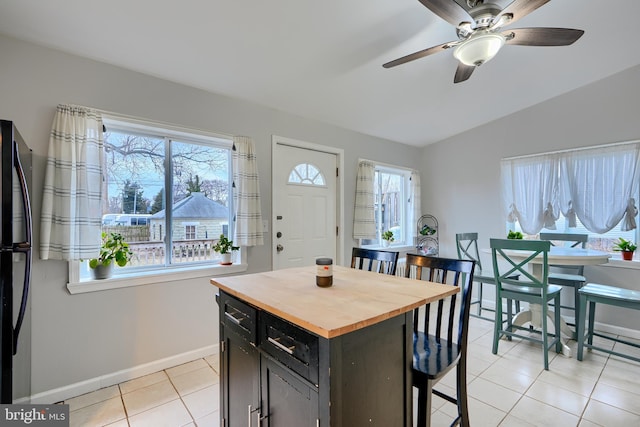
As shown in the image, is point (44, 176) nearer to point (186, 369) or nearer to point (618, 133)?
point (186, 369)

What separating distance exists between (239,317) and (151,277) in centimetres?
138

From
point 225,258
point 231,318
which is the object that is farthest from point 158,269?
point 231,318

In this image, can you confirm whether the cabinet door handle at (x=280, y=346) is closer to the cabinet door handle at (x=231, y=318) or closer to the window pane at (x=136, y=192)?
the cabinet door handle at (x=231, y=318)

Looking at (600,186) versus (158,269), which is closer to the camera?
(158,269)

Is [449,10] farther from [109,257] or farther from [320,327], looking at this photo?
[109,257]

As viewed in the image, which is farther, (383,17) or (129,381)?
(129,381)

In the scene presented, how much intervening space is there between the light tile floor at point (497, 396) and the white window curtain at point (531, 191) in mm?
1578

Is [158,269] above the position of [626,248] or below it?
below

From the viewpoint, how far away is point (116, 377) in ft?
7.21

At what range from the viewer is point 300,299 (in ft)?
4.07

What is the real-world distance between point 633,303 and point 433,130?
9.14ft

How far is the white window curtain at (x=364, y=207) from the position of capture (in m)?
3.74

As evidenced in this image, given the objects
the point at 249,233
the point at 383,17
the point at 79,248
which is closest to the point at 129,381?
the point at 79,248

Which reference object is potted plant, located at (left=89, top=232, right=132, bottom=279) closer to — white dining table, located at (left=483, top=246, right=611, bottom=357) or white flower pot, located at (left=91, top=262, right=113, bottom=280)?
white flower pot, located at (left=91, top=262, right=113, bottom=280)
